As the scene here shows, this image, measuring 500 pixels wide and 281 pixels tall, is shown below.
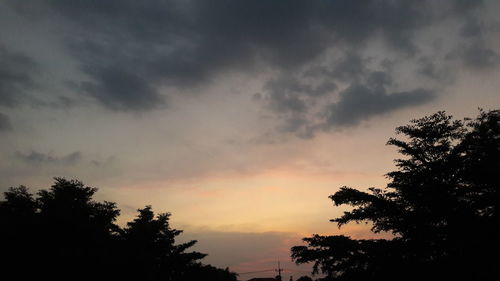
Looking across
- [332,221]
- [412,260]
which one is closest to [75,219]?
[332,221]

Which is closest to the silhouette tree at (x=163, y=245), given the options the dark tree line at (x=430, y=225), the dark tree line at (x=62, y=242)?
the dark tree line at (x=62, y=242)

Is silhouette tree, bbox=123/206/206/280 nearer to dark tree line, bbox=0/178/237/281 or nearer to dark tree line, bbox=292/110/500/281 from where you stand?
dark tree line, bbox=0/178/237/281

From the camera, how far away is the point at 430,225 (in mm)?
12523

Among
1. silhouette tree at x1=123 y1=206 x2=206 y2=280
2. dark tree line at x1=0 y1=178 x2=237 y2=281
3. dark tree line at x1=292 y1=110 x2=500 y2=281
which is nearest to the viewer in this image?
dark tree line at x1=292 y1=110 x2=500 y2=281

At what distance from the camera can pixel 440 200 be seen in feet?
42.4

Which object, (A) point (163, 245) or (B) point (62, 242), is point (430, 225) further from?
(A) point (163, 245)

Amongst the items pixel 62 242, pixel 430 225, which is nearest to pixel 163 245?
pixel 62 242

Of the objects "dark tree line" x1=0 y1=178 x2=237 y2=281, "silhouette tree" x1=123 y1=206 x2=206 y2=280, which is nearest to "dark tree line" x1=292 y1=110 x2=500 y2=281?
"dark tree line" x1=0 y1=178 x2=237 y2=281

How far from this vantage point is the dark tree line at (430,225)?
35.3 feet

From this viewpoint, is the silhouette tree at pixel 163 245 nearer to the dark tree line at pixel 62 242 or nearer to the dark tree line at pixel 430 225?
the dark tree line at pixel 62 242

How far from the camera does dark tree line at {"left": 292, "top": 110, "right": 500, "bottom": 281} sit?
10.8 metres

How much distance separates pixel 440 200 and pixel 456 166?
306cm

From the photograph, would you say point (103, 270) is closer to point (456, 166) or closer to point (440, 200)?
point (440, 200)

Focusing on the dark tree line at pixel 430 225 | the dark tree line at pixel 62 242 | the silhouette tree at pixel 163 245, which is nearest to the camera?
the dark tree line at pixel 430 225
